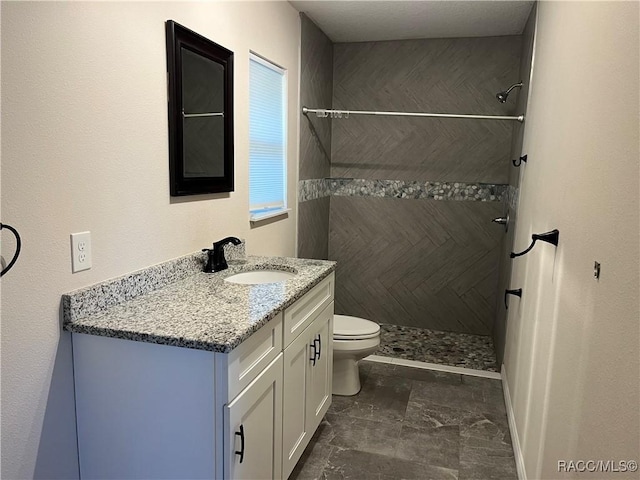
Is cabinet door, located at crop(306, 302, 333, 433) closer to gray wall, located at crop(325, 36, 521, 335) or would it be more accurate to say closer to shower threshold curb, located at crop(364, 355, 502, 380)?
shower threshold curb, located at crop(364, 355, 502, 380)

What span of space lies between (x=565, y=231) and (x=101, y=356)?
1.53m

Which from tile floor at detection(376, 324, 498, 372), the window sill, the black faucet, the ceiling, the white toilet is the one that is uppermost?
the ceiling

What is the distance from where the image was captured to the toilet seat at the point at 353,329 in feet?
9.37

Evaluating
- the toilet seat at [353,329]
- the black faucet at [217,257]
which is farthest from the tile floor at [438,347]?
the black faucet at [217,257]

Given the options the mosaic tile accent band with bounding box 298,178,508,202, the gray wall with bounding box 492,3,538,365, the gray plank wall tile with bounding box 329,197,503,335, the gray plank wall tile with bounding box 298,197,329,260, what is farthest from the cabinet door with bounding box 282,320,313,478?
the gray plank wall tile with bounding box 329,197,503,335

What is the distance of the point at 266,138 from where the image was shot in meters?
2.93

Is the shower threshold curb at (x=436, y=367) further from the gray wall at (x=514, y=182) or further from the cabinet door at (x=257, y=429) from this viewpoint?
the cabinet door at (x=257, y=429)

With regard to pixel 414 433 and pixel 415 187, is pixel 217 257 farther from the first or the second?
pixel 415 187

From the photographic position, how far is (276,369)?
181 centimetres

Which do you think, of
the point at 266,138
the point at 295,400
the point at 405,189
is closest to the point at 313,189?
the point at 405,189

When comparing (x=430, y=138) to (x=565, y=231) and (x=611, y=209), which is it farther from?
(x=611, y=209)

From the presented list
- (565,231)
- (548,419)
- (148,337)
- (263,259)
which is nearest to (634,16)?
(565,231)

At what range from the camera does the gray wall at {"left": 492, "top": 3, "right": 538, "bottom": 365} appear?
3.04 metres

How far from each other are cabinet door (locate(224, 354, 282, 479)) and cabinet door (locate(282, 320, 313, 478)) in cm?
7
